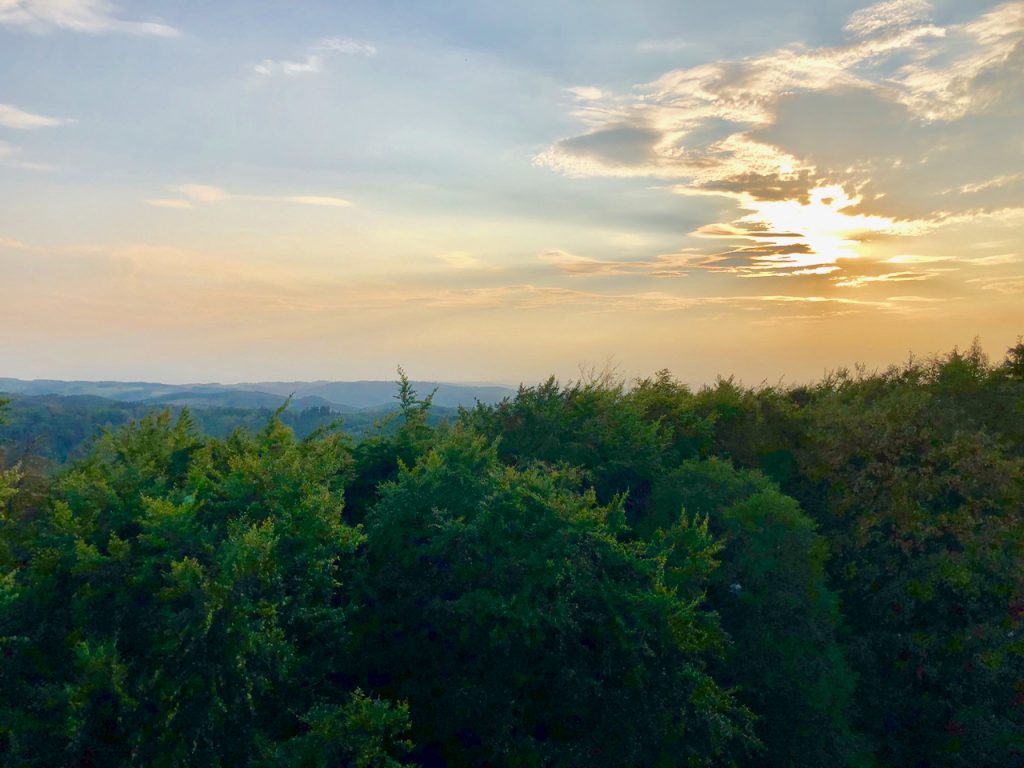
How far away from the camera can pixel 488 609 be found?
49.1ft

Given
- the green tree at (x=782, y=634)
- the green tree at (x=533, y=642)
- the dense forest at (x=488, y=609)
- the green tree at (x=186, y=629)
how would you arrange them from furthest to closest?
the green tree at (x=782, y=634), the green tree at (x=533, y=642), the dense forest at (x=488, y=609), the green tree at (x=186, y=629)

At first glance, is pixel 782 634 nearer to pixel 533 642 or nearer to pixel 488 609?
pixel 533 642

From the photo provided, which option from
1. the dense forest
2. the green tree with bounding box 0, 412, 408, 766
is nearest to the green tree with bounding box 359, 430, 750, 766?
the dense forest

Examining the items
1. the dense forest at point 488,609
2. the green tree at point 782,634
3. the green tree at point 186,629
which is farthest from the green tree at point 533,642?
the green tree at point 782,634

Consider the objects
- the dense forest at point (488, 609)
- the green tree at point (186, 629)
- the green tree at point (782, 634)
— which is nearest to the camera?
the green tree at point (186, 629)

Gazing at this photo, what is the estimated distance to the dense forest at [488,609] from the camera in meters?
12.9

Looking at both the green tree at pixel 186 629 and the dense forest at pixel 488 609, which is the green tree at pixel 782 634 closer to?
the dense forest at pixel 488 609

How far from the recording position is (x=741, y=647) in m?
19.8

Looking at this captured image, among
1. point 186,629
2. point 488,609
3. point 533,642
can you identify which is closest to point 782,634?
point 533,642

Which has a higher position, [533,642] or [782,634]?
[533,642]

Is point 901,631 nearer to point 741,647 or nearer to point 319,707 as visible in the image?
point 741,647

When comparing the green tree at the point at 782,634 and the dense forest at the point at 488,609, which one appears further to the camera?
the green tree at the point at 782,634

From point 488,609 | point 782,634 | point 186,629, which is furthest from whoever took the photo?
point 782,634

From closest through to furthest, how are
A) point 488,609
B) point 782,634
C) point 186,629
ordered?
point 186,629
point 488,609
point 782,634
